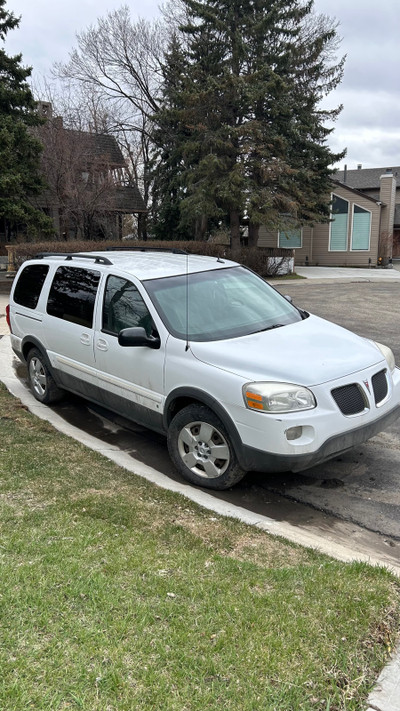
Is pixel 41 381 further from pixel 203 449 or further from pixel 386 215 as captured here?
pixel 386 215

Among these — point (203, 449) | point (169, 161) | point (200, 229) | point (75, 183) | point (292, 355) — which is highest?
point (169, 161)

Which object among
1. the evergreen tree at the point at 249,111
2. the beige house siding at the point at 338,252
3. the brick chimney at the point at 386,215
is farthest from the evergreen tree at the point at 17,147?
the brick chimney at the point at 386,215

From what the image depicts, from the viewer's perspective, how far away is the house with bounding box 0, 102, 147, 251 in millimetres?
22688

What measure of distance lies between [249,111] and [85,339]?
21.4 meters

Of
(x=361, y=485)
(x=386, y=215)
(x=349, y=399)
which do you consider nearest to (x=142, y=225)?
(x=386, y=215)

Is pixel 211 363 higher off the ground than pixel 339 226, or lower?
lower

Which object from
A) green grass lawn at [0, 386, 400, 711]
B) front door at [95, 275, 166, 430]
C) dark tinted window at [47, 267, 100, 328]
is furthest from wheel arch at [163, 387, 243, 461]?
dark tinted window at [47, 267, 100, 328]

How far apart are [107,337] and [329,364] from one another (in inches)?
86.7

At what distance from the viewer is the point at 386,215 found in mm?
37281

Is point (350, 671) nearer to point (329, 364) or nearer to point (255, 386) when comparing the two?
point (255, 386)

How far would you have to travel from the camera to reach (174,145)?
91.7 ft

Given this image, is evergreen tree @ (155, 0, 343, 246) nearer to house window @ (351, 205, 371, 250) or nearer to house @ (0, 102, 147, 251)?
house @ (0, 102, 147, 251)

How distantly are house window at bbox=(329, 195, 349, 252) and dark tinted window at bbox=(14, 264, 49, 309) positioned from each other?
105 feet

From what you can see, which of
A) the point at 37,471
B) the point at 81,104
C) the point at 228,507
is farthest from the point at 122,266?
the point at 81,104
